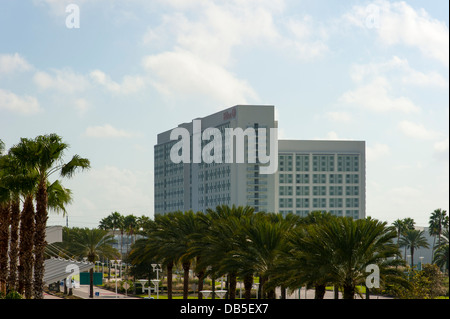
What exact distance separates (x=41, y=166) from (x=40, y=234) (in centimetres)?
402

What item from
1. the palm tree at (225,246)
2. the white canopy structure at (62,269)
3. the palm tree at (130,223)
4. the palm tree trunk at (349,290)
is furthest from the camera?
the palm tree at (130,223)

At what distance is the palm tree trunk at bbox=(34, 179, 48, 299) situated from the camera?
136ft

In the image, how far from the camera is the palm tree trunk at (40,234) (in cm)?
4147

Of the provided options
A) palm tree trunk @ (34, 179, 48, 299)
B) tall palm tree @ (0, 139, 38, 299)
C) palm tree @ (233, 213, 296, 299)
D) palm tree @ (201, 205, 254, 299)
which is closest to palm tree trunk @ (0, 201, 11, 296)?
tall palm tree @ (0, 139, 38, 299)

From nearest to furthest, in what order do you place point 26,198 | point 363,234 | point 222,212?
1. point 363,234
2. point 26,198
3. point 222,212

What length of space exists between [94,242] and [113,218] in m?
59.2

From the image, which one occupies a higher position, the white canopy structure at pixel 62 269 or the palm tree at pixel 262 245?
the palm tree at pixel 262 245

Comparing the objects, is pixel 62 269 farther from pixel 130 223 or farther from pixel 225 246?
pixel 130 223

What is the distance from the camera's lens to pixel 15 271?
47.8m

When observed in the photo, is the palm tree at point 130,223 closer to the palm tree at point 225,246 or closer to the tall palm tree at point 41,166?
the palm tree at point 225,246

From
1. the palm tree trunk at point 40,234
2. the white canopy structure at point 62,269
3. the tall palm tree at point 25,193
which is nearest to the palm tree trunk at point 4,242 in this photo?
the tall palm tree at point 25,193
